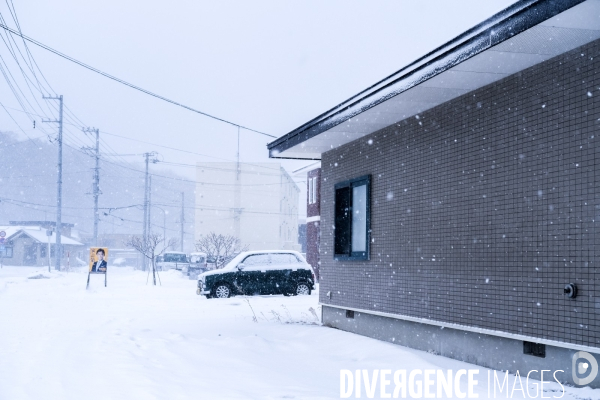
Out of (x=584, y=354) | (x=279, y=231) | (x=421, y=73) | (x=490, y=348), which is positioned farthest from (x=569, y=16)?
(x=279, y=231)

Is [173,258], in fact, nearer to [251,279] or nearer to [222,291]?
[222,291]

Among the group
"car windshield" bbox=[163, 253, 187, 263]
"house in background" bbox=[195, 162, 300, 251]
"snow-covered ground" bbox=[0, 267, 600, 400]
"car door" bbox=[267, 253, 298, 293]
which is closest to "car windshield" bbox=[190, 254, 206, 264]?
"car windshield" bbox=[163, 253, 187, 263]

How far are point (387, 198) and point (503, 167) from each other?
315 cm

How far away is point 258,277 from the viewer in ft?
66.9

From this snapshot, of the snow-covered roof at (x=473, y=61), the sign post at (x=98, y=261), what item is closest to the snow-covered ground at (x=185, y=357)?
the snow-covered roof at (x=473, y=61)

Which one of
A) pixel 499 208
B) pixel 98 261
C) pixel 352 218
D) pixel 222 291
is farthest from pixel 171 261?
pixel 499 208

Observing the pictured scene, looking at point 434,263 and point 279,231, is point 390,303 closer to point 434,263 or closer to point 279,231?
point 434,263

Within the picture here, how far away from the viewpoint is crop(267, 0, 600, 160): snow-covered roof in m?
5.70

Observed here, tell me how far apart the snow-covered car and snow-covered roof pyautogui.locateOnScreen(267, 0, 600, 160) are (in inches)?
397

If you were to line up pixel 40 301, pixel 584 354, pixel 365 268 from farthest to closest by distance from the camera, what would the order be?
pixel 40 301, pixel 365 268, pixel 584 354

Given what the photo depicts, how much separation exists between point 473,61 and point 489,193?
1.71 meters

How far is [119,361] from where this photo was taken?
7762 mm

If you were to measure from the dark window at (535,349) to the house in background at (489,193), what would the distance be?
14mm

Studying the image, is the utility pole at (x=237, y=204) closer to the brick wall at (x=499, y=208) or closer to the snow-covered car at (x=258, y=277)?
the snow-covered car at (x=258, y=277)
